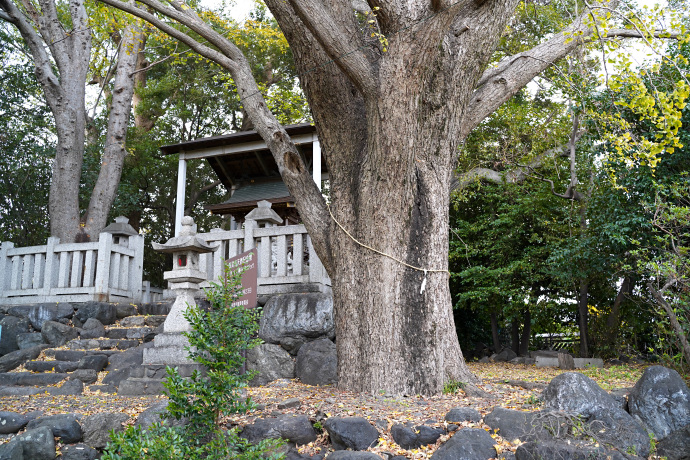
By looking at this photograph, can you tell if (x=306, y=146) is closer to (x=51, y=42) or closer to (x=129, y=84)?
(x=129, y=84)

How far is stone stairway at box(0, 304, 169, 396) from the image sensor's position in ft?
23.7

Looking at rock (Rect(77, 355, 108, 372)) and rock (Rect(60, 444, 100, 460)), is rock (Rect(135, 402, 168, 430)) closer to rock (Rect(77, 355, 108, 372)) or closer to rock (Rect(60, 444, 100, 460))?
rock (Rect(60, 444, 100, 460))

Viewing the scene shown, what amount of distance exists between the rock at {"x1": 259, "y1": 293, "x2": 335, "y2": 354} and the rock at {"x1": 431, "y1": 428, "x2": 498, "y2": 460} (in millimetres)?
3579

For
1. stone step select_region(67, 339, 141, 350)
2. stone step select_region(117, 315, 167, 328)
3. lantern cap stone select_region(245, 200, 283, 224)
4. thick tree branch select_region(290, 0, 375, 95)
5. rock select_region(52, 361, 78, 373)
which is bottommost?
rock select_region(52, 361, 78, 373)

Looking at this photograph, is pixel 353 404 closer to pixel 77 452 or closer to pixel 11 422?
pixel 77 452

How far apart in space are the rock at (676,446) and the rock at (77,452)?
206 inches

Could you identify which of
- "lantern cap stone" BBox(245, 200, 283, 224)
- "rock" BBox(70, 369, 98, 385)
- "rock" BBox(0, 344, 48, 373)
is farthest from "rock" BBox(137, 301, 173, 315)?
"lantern cap stone" BBox(245, 200, 283, 224)

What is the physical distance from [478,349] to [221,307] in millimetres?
11260

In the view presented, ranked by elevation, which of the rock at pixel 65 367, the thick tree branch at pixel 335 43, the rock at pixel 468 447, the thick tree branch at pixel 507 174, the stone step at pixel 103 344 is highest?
the thick tree branch at pixel 507 174

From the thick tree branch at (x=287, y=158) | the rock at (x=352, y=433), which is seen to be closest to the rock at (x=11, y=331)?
the thick tree branch at (x=287, y=158)

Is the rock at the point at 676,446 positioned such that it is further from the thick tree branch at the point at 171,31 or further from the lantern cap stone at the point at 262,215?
the lantern cap stone at the point at 262,215

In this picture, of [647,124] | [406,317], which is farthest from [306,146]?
[406,317]

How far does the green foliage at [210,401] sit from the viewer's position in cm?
366

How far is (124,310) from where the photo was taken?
9.85m
